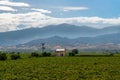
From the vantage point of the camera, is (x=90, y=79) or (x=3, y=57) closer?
(x=90, y=79)

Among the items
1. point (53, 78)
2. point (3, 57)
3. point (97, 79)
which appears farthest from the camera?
Answer: point (3, 57)

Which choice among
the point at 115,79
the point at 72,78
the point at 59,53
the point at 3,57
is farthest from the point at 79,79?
the point at 59,53

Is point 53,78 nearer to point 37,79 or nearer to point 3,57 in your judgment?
point 37,79

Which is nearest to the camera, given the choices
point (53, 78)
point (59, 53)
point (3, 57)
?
point (53, 78)

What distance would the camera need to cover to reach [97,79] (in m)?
42.3

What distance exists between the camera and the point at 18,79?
4447cm

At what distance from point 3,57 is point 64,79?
9062cm

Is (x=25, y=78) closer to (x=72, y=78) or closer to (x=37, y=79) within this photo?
(x=37, y=79)

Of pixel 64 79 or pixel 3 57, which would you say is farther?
pixel 3 57

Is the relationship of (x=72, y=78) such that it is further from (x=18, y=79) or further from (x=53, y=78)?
(x=18, y=79)

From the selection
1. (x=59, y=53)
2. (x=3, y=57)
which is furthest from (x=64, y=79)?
(x=59, y=53)

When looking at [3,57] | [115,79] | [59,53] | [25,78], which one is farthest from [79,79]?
[59,53]

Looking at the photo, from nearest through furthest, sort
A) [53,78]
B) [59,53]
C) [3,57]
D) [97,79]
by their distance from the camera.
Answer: [97,79]
[53,78]
[3,57]
[59,53]

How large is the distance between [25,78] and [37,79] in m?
2.25
